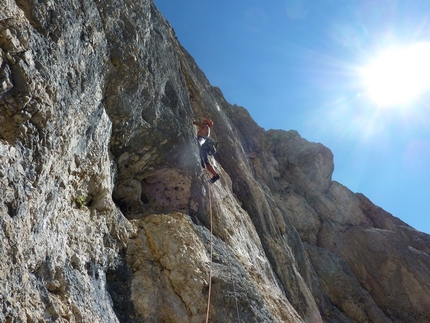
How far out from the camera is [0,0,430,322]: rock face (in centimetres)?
366

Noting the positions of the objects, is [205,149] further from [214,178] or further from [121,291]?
[121,291]

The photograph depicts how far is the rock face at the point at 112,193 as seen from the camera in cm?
366

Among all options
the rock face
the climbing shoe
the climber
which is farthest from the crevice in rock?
the climber

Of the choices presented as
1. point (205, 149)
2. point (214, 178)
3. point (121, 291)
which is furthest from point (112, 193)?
point (205, 149)

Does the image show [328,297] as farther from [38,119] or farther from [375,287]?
[38,119]

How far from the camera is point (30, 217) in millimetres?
3713

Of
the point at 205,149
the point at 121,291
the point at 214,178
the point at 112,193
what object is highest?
the point at 205,149

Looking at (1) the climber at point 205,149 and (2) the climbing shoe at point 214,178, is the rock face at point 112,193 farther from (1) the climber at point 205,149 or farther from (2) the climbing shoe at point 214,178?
(1) the climber at point 205,149

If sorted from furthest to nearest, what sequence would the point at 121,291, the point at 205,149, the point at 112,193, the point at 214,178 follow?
1. the point at 205,149
2. the point at 214,178
3. the point at 112,193
4. the point at 121,291

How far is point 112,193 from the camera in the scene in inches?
283

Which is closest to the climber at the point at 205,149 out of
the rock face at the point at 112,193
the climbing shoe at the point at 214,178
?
the climbing shoe at the point at 214,178

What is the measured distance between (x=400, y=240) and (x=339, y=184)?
698 cm

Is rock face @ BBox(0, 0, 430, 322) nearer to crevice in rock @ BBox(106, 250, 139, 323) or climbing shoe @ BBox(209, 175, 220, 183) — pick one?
crevice in rock @ BBox(106, 250, 139, 323)

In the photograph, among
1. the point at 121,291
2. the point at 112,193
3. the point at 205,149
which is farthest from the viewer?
the point at 205,149
